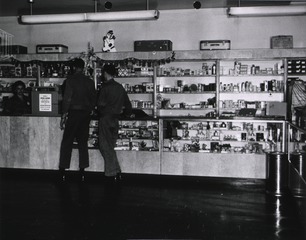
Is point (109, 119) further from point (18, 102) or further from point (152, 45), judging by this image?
point (18, 102)

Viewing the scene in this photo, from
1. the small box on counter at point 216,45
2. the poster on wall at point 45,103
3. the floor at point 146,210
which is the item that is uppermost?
the small box on counter at point 216,45

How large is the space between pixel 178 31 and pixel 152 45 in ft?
3.28

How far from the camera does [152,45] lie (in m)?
8.51

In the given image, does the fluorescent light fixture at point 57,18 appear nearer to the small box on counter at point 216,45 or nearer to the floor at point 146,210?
the small box on counter at point 216,45

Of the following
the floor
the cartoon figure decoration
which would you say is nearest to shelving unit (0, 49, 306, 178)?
the cartoon figure decoration

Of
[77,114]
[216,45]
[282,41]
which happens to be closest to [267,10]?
[282,41]

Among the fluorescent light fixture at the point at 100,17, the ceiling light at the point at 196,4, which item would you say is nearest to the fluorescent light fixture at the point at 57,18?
the fluorescent light fixture at the point at 100,17

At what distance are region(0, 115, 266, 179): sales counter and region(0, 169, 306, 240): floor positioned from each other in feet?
0.55

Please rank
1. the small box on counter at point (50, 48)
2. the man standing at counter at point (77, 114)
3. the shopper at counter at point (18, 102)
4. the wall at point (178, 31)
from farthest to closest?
the small box on counter at point (50, 48), the wall at point (178, 31), the shopper at counter at point (18, 102), the man standing at counter at point (77, 114)

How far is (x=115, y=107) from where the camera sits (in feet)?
22.2

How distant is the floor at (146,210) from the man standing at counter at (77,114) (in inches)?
17.3

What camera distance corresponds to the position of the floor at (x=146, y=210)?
418 centimetres

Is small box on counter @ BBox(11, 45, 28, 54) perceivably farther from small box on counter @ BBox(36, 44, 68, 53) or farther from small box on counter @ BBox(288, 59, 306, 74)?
small box on counter @ BBox(288, 59, 306, 74)

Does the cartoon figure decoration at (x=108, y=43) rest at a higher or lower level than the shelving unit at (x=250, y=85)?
higher
